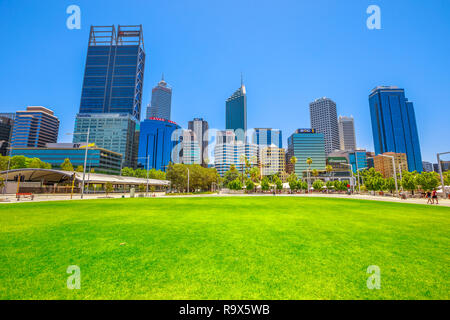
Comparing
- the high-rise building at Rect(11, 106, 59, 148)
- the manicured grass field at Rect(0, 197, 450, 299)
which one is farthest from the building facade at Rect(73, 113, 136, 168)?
the manicured grass field at Rect(0, 197, 450, 299)

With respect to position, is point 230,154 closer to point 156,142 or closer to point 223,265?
point 156,142

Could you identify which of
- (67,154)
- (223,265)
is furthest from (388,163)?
(67,154)

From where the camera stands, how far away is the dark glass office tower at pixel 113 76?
162625 mm

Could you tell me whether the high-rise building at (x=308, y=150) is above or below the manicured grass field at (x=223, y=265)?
above

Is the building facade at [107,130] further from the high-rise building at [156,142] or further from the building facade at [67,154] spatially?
the building facade at [67,154]

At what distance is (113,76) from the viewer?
16938cm

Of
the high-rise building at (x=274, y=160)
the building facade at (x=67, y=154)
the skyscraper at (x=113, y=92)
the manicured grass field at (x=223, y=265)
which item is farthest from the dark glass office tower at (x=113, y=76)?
the manicured grass field at (x=223, y=265)

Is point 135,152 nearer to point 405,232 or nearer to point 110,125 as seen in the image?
point 110,125

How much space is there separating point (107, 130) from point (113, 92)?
129 feet

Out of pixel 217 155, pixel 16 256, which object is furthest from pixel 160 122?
pixel 16 256

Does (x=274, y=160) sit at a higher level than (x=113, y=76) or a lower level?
lower

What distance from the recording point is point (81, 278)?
154 inches

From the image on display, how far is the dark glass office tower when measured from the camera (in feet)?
534
